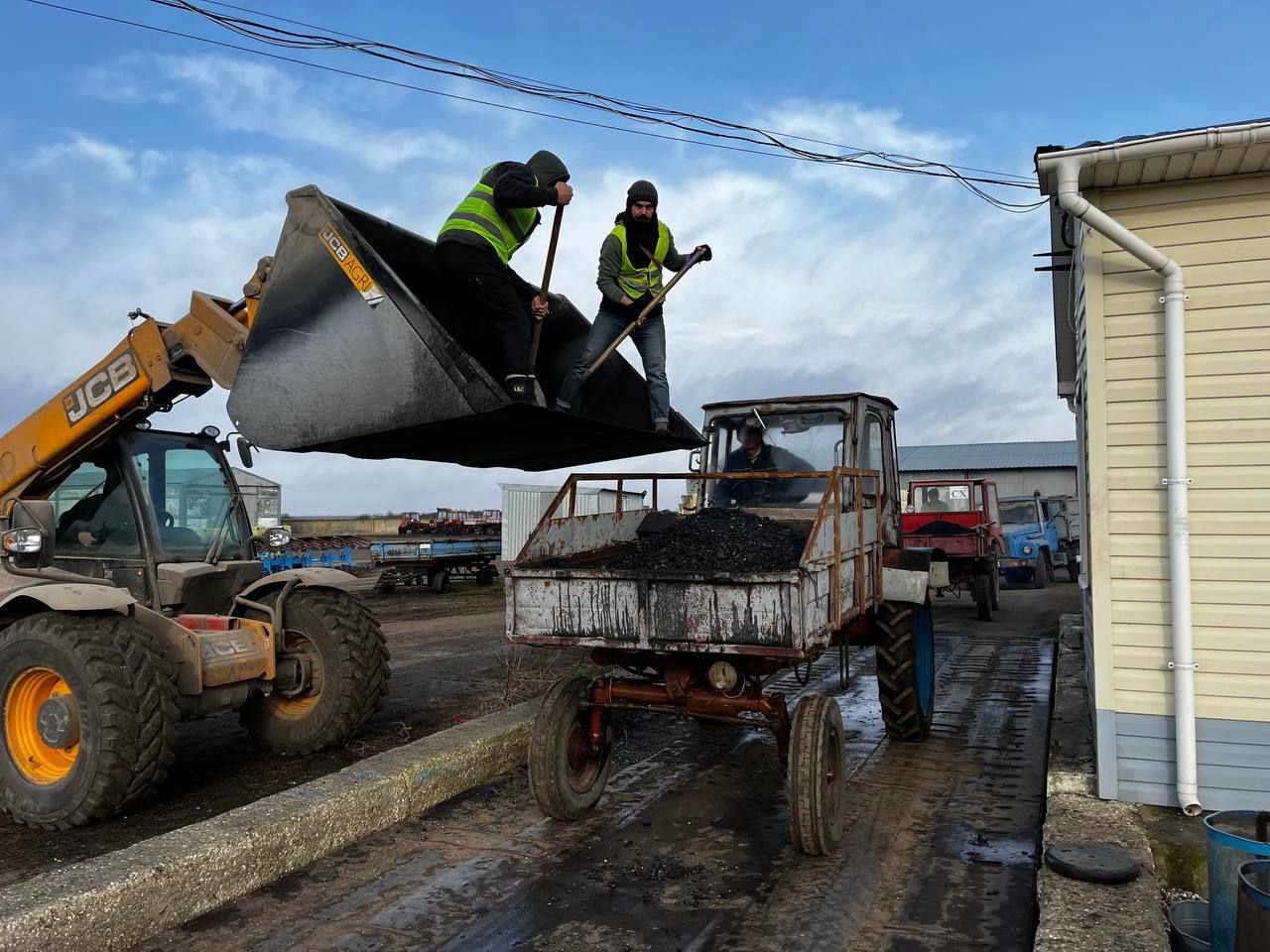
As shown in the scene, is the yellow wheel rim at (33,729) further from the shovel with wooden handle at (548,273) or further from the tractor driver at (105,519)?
the shovel with wooden handle at (548,273)

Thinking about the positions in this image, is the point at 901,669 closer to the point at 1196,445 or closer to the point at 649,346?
the point at 1196,445

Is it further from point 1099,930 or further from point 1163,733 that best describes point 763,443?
point 1099,930

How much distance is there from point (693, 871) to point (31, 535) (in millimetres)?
4608

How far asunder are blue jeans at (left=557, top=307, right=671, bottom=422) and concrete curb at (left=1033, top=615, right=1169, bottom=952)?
10.4ft

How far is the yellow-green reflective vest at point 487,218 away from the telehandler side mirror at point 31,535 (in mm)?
3368

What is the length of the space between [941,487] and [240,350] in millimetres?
13719

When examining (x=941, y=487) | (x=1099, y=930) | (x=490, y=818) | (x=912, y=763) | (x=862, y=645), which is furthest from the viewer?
(x=941, y=487)

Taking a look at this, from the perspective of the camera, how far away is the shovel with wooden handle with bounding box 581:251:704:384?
210 inches

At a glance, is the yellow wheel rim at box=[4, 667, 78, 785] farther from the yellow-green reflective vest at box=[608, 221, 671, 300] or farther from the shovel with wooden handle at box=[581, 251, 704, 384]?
the yellow-green reflective vest at box=[608, 221, 671, 300]

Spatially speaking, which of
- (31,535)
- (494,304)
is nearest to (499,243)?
(494,304)

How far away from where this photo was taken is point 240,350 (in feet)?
17.8

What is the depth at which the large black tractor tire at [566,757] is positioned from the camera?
5.12 meters

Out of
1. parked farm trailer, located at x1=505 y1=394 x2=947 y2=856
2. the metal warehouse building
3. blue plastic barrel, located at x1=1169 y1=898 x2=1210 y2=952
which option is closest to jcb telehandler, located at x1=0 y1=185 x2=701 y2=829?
parked farm trailer, located at x1=505 y1=394 x2=947 y2=856

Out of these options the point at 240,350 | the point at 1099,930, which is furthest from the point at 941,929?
the point at 240,350
